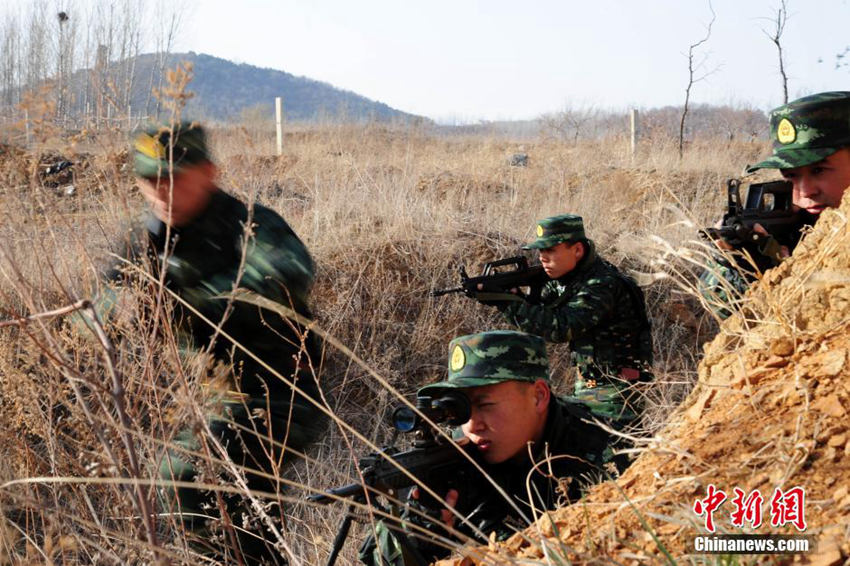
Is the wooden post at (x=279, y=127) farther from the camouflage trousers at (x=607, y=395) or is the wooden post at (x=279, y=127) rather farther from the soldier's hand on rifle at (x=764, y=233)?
the soldier's hand on rifle at (x=764, y=233)

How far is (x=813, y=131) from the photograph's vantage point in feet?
7.75

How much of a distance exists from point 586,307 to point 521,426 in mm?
1709

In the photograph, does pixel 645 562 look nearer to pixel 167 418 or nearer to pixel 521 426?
pixel 167 418

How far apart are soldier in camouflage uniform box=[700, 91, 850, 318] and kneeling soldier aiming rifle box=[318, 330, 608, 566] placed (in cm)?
65

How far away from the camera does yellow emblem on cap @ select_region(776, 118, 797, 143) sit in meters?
2.41

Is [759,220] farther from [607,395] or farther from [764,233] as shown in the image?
[607,395]

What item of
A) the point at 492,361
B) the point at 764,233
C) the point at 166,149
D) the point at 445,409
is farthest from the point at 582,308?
the point at 166,149

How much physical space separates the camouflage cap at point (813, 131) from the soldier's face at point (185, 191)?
1834 millimetres

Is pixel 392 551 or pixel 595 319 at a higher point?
pixel 595 319

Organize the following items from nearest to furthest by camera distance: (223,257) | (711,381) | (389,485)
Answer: (711,381), (389,485), (223,257)

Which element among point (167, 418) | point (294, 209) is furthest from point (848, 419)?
point (294, 209)

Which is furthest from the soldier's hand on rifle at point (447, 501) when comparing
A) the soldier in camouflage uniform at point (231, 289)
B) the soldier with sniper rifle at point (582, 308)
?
the soldier with sniper rifle at point (582, 308)

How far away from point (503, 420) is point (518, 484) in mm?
201

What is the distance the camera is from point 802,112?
2393 millimetres
